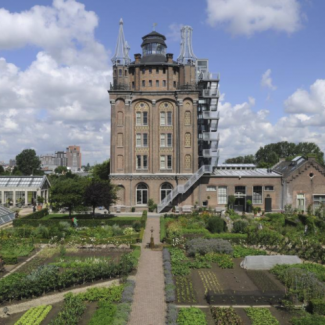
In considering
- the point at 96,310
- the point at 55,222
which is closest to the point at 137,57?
the point at 55,222

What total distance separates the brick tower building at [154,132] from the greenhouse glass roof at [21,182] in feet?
48.6

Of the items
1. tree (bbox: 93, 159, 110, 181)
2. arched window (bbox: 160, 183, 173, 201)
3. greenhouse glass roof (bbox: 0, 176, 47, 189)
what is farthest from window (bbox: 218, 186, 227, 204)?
tree (bbox: 93, 159, 110, 181)

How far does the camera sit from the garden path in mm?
14837

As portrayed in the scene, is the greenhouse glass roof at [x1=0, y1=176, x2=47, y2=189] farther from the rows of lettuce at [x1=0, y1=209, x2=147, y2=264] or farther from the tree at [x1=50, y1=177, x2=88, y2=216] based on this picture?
the rows of lettuce at [x1=0, y1=209, x2=147, y2=264]

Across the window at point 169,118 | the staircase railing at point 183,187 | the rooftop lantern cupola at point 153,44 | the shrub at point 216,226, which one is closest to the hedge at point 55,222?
the shrub at point 216,226

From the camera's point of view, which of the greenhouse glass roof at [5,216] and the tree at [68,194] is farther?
the tree at [68,194]

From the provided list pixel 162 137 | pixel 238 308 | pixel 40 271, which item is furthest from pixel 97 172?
pixel 238 308

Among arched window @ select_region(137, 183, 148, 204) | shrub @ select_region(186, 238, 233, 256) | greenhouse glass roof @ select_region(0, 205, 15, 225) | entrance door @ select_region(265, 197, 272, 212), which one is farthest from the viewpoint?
arched window @ select_region(137, 183, 148, 204)

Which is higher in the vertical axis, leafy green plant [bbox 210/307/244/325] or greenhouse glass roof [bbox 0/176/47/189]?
greenhouse glass roof [bbox 0/176/47/189]

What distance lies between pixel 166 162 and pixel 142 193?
17.8 ft

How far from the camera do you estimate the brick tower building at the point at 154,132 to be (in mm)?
47531

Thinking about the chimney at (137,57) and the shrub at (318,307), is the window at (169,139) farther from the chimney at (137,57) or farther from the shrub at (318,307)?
the shrub at (318,307)

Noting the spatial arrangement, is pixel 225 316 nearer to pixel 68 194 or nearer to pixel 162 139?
pixel 68 194

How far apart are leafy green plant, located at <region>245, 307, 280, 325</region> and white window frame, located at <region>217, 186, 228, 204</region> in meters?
32.4
